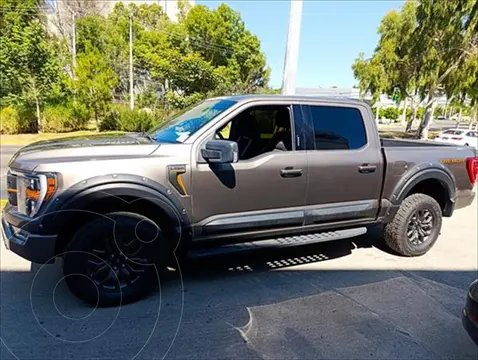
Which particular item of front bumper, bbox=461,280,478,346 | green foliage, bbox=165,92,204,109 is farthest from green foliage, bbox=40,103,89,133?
front bumper, bbox=461,280,478,346

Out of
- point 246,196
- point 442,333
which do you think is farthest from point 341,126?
point 442,333

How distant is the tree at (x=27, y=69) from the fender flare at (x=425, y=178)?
21.3 meters

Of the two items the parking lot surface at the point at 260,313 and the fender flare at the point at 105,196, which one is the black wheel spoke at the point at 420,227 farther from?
the fender flare at the point at 105,196

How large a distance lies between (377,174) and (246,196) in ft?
5.63

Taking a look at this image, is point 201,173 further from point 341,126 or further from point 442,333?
point 442,333

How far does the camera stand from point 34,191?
2801mm

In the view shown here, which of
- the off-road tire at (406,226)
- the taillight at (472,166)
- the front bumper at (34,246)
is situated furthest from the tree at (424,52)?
the front bumper at (34,246)

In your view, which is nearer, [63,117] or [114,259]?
[114,259]

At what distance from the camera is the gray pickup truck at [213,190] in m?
2.89

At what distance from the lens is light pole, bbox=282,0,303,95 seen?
23.7 feet

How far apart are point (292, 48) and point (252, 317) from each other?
19.6 ft

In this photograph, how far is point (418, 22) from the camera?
21047mm

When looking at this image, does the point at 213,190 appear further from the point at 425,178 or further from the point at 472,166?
the point at 472,166

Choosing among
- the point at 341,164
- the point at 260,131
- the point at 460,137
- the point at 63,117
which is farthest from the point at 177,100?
the point at 341,164
